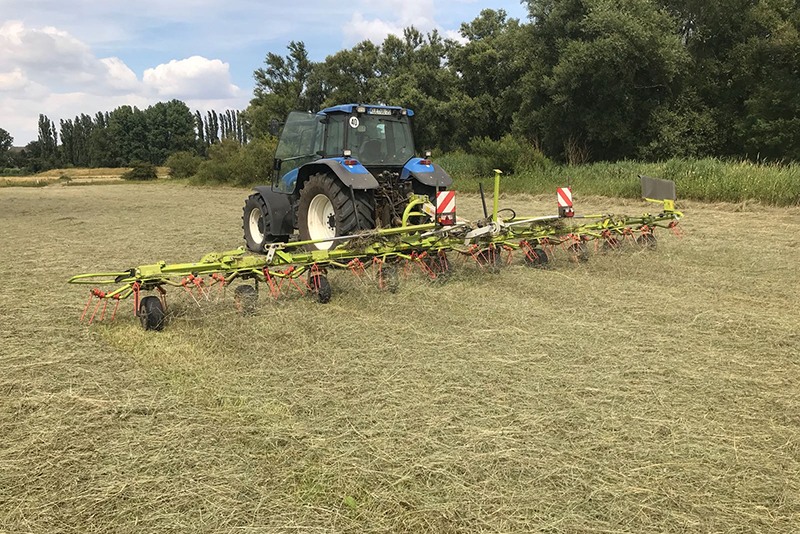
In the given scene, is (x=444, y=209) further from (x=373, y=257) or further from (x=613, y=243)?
(x=613, y=243)

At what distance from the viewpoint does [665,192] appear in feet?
23.4

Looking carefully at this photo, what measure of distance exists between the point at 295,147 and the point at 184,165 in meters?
31.8

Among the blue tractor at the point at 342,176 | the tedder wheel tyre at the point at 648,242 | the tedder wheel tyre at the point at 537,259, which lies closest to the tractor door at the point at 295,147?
the blue tractor at the point at 342,176

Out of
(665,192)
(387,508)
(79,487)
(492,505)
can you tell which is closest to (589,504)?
(492,505)

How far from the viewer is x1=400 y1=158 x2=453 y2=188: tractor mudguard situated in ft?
20.6

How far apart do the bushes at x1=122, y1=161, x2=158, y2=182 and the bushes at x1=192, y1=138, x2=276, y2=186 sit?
31.8 ft

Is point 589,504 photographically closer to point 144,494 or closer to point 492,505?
point 492,505

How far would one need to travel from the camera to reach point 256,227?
7.36 m

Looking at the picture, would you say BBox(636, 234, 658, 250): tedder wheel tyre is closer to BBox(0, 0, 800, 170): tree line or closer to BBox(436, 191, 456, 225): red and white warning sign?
BBox(436, 191, 456, 225): red and white warning sign

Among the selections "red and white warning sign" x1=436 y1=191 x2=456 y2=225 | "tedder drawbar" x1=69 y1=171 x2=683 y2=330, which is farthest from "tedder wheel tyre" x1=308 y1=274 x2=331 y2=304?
"red and white warning sign" x1=436 y1=191 x2=456 y2=225

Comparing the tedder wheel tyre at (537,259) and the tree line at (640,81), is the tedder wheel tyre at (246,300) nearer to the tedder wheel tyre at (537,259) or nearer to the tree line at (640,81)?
the tedder wheel tyre at (537,259)

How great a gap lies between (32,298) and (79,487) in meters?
3.43

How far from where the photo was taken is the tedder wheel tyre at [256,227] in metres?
6.95

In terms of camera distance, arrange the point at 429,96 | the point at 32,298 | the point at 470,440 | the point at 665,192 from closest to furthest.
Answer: the point at 470,440
the point at 32,298
the point at 665,192
the point at 429,96
